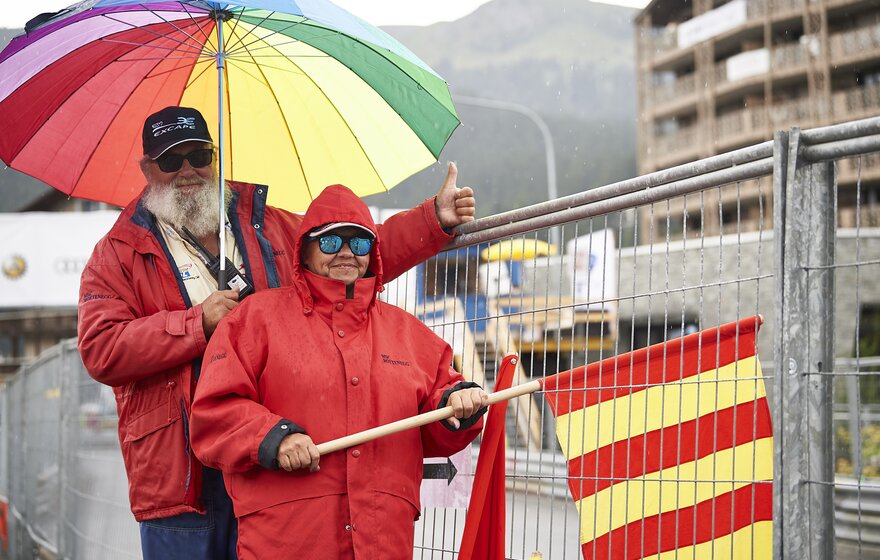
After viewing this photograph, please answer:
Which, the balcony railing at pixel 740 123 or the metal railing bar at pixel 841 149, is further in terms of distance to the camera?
the balcony railing at pixel 740 123

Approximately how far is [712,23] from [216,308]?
200 ft

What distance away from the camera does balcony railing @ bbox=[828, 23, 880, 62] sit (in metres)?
50.8

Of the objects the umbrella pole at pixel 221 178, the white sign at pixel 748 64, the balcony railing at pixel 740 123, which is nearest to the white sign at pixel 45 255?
the umbrella pole at pixel 221 178

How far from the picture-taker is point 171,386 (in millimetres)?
3879

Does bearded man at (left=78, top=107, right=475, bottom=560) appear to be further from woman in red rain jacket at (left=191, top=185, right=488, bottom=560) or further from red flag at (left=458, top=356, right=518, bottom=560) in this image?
red flag at (left=458, top=356, right=518, bottom=560)

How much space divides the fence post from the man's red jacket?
66.1 inches

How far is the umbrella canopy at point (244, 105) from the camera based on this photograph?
4.52 m

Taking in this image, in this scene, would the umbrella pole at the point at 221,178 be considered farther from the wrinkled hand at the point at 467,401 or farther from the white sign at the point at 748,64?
the white sign at the point at 748,64

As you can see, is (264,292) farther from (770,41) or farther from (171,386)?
(770,41)

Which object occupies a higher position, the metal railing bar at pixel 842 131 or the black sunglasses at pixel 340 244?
the metal railing bar at pixel 842 131

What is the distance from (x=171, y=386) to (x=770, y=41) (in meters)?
57.8


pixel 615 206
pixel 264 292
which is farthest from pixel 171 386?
pixel 615 206

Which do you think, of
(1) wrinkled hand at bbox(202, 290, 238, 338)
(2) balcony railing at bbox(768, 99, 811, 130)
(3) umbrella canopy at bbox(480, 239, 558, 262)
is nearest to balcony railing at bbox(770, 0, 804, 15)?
(2) balcony railing at bbox(768, 99, 811, 130)

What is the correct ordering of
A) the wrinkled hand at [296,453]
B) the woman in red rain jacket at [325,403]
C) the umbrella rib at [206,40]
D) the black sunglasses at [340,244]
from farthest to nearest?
the umbrella rib at [206,40] < the black sunglasses at [340,244] < the woman in red rain jacket at [325,403] < the wrinkled hand at [296,453]
